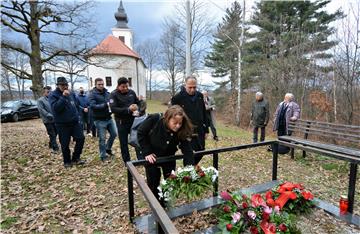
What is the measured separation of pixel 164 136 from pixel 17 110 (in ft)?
54.1

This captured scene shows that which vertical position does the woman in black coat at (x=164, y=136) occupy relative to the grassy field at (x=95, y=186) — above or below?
above

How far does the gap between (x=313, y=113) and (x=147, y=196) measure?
1375 centimetres

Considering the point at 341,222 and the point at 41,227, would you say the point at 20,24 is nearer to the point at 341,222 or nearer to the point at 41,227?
the point at 41,227

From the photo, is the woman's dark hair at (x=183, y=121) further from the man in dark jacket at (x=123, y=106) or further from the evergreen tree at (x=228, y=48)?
the evergreen tree at (x=228, y=48)

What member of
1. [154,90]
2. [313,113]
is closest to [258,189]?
[313,113]

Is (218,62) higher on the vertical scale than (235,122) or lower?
higher

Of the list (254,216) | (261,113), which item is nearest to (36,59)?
(261,113)

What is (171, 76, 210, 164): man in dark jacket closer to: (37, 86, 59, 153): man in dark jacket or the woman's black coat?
the woman's black coat

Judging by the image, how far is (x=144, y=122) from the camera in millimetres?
Answer: 2932

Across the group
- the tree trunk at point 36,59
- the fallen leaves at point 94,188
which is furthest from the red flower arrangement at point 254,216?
the tree trunk at point 36,59

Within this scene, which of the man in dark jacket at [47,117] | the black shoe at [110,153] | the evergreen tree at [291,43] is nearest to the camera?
the black shoe at [110,153]

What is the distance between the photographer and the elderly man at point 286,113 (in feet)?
22.3

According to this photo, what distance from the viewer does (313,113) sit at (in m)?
13.3

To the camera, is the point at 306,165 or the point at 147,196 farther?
the point at 306,165
